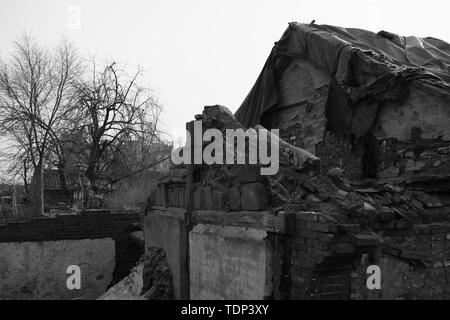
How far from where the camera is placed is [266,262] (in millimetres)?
4332

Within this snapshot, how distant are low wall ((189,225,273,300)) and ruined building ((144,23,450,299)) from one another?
19 mm

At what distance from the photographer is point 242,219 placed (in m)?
4.97

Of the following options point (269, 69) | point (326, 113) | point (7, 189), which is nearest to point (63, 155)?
point (7, 189)

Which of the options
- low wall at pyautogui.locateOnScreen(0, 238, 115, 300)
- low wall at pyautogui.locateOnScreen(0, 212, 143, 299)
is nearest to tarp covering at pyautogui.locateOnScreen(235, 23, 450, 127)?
low wall at pyautogui.locateOnScreen(0, 212, 143, 299)

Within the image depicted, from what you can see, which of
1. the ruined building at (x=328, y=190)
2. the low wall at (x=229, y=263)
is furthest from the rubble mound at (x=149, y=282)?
the low wall at (x=229, y=263)

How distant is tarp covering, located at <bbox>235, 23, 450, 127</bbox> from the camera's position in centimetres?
745

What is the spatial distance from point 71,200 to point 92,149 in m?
2.03

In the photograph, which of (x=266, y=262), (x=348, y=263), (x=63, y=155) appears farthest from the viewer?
(x=63, y=155)

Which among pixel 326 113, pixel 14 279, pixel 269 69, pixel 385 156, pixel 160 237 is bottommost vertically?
pixel 14 279

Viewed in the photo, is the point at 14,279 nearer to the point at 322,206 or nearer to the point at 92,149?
the point at 92,149

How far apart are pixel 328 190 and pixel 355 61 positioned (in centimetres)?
428

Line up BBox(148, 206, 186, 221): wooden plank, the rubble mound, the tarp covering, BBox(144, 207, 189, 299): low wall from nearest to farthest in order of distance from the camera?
BBox(144, 207, 189, 299): low wall → BBox(148, 206, 186, 221): wooden plank → the rubble mound → the tarp covering

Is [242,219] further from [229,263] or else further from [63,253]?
[63,253]

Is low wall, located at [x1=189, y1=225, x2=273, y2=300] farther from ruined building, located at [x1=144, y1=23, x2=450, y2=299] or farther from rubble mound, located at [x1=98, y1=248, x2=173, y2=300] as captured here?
rubble mound, located at [x1=98, y1=248, x2=173, y2=300]
